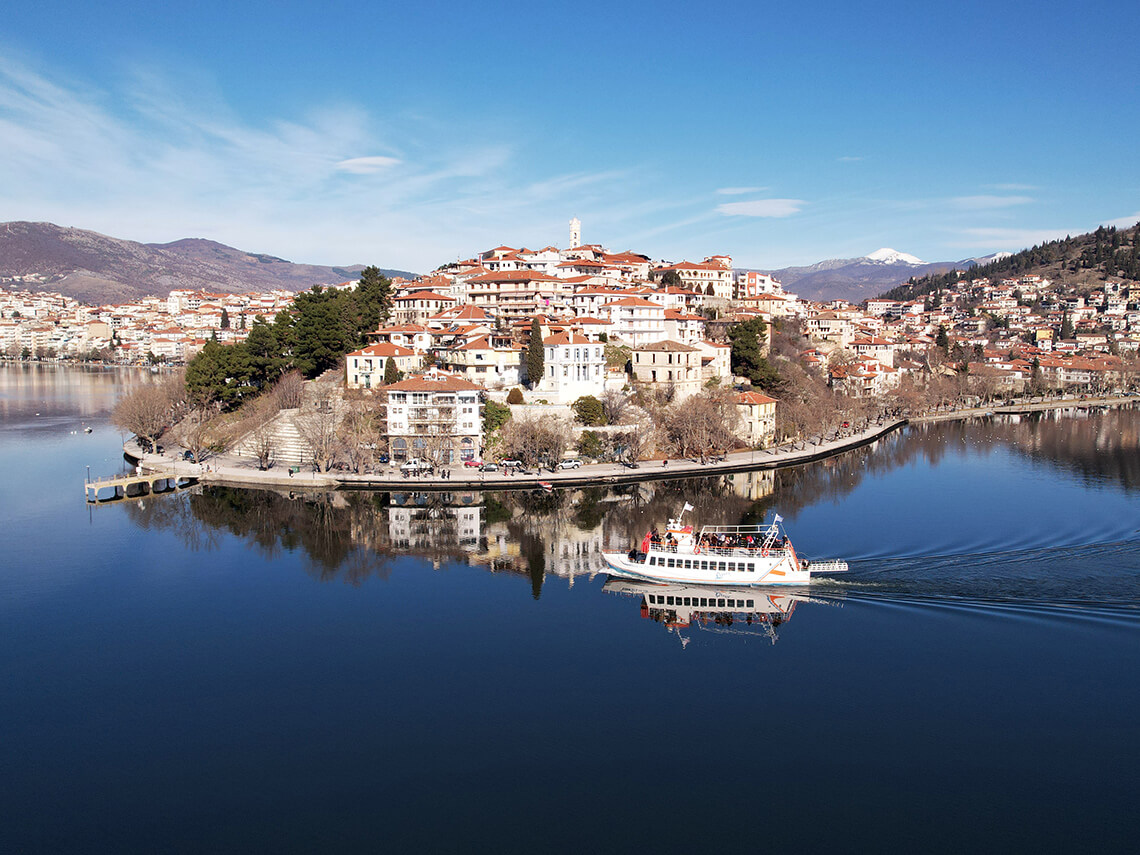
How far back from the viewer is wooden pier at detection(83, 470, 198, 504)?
2908cm

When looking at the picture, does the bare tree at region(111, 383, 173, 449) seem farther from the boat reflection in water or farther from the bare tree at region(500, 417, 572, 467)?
the boat reflection in water

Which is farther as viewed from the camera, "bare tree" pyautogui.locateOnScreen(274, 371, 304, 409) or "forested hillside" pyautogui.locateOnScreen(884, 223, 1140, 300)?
"forested hillside" pyautogui.locateOnScreen(884, 223, 1140, 300)

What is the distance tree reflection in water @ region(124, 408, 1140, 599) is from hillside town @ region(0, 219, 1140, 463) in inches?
202

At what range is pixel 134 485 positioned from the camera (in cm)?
3077

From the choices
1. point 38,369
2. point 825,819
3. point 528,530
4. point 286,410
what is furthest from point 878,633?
point 38,369

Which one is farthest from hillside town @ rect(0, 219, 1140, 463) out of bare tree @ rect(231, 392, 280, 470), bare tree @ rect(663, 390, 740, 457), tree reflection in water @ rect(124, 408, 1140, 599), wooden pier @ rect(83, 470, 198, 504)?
wooden pier @ rect(83, 470, 198, 504)

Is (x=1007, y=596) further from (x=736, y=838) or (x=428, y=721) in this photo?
(x=428, y=721)

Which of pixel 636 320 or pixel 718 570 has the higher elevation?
pixel 636 320

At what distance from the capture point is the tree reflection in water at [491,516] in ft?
74.5

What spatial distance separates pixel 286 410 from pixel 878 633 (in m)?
27.9

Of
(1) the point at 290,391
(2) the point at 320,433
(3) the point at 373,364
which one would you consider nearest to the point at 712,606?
(2) the point at 320,433

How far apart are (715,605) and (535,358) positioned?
1941 cm

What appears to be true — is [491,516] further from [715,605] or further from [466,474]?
[715,605]

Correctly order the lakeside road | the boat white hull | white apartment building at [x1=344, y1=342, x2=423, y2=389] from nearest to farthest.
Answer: the boat white hull
the lakeside road
white apartment building at [x1=344, y1=342, x2=423, y2=389]
